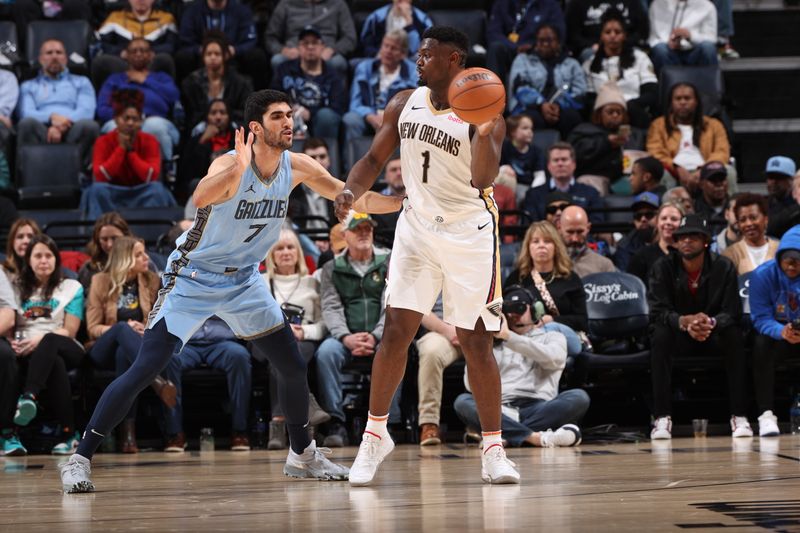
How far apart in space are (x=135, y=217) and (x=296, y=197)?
139cm

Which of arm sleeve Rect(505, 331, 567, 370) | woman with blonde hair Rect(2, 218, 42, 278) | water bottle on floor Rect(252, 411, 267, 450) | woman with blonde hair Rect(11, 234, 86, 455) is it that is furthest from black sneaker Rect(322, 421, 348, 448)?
woman with blonde hair Rect(2, 218, 42, 278)

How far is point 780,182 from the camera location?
10.1 m

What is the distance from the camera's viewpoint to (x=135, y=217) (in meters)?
10.1

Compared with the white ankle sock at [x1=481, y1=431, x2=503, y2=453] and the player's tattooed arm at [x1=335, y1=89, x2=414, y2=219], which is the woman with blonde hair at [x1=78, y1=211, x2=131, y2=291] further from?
the white ankle sock at [x1=481, y1=431, x2=503, y2=453]

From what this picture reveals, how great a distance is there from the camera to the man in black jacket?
856 cm

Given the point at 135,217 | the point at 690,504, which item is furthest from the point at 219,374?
the point at 690,504

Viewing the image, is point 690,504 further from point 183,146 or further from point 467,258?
point 183,146

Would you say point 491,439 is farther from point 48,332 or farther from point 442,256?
point 48,332

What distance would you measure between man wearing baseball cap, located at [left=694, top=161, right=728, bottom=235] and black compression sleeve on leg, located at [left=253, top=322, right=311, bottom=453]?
555cm

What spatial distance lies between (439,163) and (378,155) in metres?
0.33

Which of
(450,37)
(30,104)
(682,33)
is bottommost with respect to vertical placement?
(450,37)

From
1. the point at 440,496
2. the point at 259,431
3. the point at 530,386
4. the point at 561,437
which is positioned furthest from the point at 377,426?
the point at 259,431

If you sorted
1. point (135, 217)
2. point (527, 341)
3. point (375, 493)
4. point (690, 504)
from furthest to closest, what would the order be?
point (135, 217) → point (527, 341) → point (375, 493) → point (690, 504)

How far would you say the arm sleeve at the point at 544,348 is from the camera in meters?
7.93
